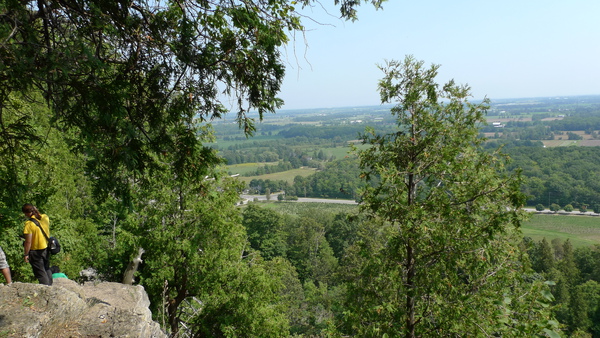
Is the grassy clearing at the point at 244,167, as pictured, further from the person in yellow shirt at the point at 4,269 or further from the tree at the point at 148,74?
the tree at the point at 148,74

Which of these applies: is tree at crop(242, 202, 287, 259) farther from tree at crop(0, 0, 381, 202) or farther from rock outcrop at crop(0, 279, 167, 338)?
tree at crop(0, 0, 381, 202)

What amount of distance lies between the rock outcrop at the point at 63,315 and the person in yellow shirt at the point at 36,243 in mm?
596

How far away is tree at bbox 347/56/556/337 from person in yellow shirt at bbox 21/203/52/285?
17.8 feet

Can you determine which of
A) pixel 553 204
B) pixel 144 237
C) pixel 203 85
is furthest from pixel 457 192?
pixel 553 204

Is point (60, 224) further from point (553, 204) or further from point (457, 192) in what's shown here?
point (553, 204)

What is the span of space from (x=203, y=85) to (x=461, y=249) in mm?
4609

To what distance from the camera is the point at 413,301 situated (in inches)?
258

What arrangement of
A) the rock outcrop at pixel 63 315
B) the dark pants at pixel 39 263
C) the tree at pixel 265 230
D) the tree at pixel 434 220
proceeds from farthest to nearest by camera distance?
the tree at pixel 265 230 < the dark pants at pixel 39 263 < the tree at pixel 434 220 < the rock outcrop at pixel 63 315

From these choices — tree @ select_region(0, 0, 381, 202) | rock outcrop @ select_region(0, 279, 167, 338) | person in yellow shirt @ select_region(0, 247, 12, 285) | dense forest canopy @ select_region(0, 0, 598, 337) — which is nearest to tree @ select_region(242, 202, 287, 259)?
dense forest canopy @ select_region(0, 0, 598, 337)

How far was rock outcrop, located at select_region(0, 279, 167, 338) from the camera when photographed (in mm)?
4895

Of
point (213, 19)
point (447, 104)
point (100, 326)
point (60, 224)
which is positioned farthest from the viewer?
point (60, 224)

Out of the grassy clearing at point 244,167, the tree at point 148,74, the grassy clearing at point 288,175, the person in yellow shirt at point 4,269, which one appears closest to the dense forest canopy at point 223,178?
the tree at point 148,74

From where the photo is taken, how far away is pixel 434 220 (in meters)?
6.38

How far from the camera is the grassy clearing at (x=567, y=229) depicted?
56.7 m
